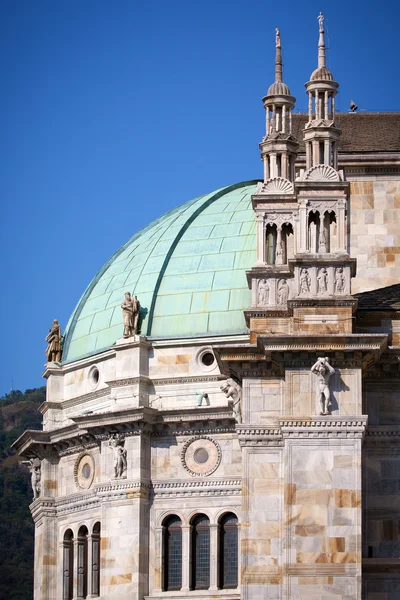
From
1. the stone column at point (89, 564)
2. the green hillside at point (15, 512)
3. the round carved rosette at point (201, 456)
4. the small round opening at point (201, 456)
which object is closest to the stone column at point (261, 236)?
the round carved rosette at point (201, 456)

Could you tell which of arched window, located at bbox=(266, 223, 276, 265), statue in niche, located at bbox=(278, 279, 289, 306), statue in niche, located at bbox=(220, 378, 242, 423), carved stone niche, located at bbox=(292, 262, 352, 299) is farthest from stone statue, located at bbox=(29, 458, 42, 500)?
carved stone niche, located at bbox=(292, 262, 352, 299)

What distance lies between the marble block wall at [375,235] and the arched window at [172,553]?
547 inches

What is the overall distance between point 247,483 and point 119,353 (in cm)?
2490

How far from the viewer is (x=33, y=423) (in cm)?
16050

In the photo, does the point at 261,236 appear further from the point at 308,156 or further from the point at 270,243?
the point at 308,156

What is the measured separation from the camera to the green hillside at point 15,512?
437 feet

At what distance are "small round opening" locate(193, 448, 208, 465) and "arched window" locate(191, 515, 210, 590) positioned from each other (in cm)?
210

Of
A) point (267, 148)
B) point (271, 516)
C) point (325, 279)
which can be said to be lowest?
point (271, 516)

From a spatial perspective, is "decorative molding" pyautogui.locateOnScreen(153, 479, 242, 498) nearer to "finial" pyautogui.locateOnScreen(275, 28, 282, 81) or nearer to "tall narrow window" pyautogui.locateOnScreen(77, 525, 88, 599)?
"tall narrow window" pyautogui.locateOnScreen(77, 525, 88, 599)

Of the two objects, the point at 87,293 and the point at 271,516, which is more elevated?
the point at 87,293

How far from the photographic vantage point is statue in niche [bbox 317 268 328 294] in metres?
72.7

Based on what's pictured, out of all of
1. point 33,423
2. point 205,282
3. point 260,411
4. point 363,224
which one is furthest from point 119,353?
point 33,423

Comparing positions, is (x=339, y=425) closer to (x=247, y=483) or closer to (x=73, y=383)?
(x=247, y=483)

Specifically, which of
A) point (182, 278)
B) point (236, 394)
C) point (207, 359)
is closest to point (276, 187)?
point (236, 394)
